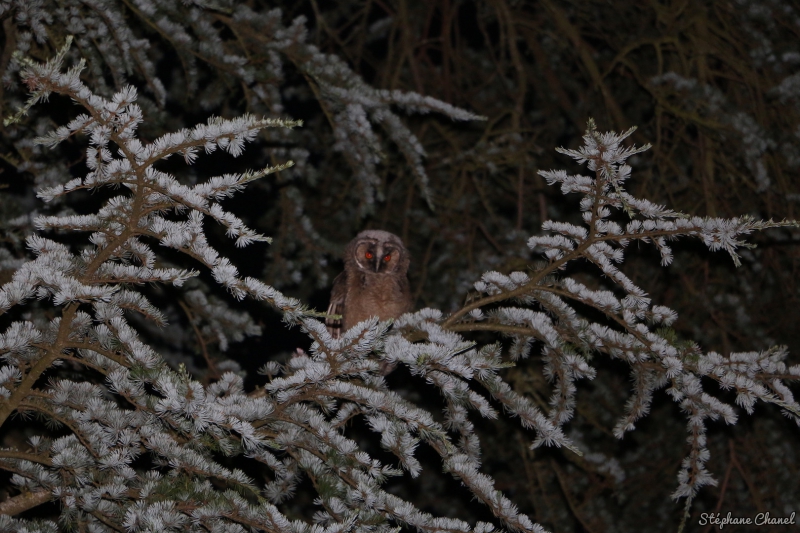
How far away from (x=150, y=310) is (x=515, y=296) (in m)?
0.90

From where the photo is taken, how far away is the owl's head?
3.32 m

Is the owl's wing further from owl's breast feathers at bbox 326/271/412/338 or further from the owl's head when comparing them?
the owl's head

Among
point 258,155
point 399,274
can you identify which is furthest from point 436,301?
point 258,155

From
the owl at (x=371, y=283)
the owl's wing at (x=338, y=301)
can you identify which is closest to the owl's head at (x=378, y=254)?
the owl at (x=371, y=283)

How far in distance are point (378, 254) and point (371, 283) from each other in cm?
16

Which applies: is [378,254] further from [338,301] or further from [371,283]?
[338,301]

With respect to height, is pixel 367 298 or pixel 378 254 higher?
pixel 378 254

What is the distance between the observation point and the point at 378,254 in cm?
334

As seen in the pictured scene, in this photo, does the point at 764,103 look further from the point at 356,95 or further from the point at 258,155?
the point at 258,155

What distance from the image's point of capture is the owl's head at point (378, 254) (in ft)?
10.9

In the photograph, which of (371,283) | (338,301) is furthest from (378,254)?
(338,301)

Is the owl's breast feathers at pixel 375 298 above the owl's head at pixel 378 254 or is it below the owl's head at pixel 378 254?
below

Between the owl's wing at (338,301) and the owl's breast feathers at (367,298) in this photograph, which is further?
the owl's wing at (338,301)

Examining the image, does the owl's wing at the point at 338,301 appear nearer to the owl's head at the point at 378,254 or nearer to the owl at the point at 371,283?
the owl at the point at 371,283
